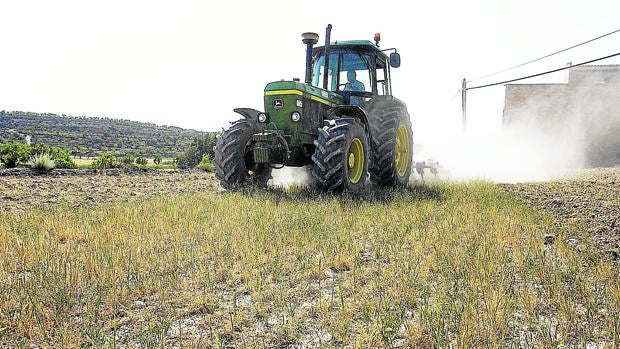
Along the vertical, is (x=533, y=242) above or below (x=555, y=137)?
below

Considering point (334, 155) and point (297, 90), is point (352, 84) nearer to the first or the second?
point (297, 90)

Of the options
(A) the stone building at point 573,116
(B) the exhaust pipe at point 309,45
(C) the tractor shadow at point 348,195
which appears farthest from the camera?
(A) the stone building at point 573,116

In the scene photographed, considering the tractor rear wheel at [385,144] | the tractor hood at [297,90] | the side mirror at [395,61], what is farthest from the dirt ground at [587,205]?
the tractor hood at [297,90]

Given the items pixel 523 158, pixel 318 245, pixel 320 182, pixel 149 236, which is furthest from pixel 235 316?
pixel 523 158

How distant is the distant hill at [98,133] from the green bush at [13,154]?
145 ft

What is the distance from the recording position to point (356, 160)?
8.68 meters

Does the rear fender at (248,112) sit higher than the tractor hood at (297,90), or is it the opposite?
the tractor hood at (297,90)

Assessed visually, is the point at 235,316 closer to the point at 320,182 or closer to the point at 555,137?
the point at 320,182

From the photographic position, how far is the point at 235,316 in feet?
9.75

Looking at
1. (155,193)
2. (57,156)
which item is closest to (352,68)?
(155,193)

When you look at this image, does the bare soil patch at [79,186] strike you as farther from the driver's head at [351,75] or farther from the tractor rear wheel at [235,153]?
the driver's head at [351,75]

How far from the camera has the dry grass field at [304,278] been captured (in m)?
2.74

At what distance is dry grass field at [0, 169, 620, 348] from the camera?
274 centimetres

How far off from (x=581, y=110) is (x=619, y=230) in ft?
79.4
